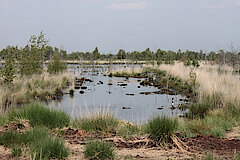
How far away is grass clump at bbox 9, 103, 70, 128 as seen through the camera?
792cm

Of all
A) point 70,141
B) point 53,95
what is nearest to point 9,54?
point 53,95

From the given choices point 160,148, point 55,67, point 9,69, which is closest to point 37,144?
point 160,148

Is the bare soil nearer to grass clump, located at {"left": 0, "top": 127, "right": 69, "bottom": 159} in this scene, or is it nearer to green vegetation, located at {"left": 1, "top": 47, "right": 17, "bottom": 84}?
grass clump, located at {"left": 0, "top": 127, "right": 69, "bottom": 159}

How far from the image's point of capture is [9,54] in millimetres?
16828

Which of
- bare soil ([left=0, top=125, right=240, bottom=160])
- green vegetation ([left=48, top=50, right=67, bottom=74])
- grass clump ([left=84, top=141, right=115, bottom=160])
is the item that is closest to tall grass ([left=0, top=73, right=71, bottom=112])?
green vegetation ([left=48, top=50, right=67, bottom=74])

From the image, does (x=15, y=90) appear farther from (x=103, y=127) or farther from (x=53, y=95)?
(x=103, y=127)

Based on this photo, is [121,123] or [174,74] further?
[174,74]

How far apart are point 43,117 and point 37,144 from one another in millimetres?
2817

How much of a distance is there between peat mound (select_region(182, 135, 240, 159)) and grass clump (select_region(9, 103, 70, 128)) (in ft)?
12.4

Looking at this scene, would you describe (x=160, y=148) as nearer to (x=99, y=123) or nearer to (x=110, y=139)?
(x=110, y=139)

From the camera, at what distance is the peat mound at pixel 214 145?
5.37 metres

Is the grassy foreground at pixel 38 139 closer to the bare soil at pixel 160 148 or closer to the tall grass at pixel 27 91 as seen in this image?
the bare soil at pixel 160 148

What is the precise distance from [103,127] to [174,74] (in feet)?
68.8

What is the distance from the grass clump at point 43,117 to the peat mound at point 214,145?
3.77 metres
